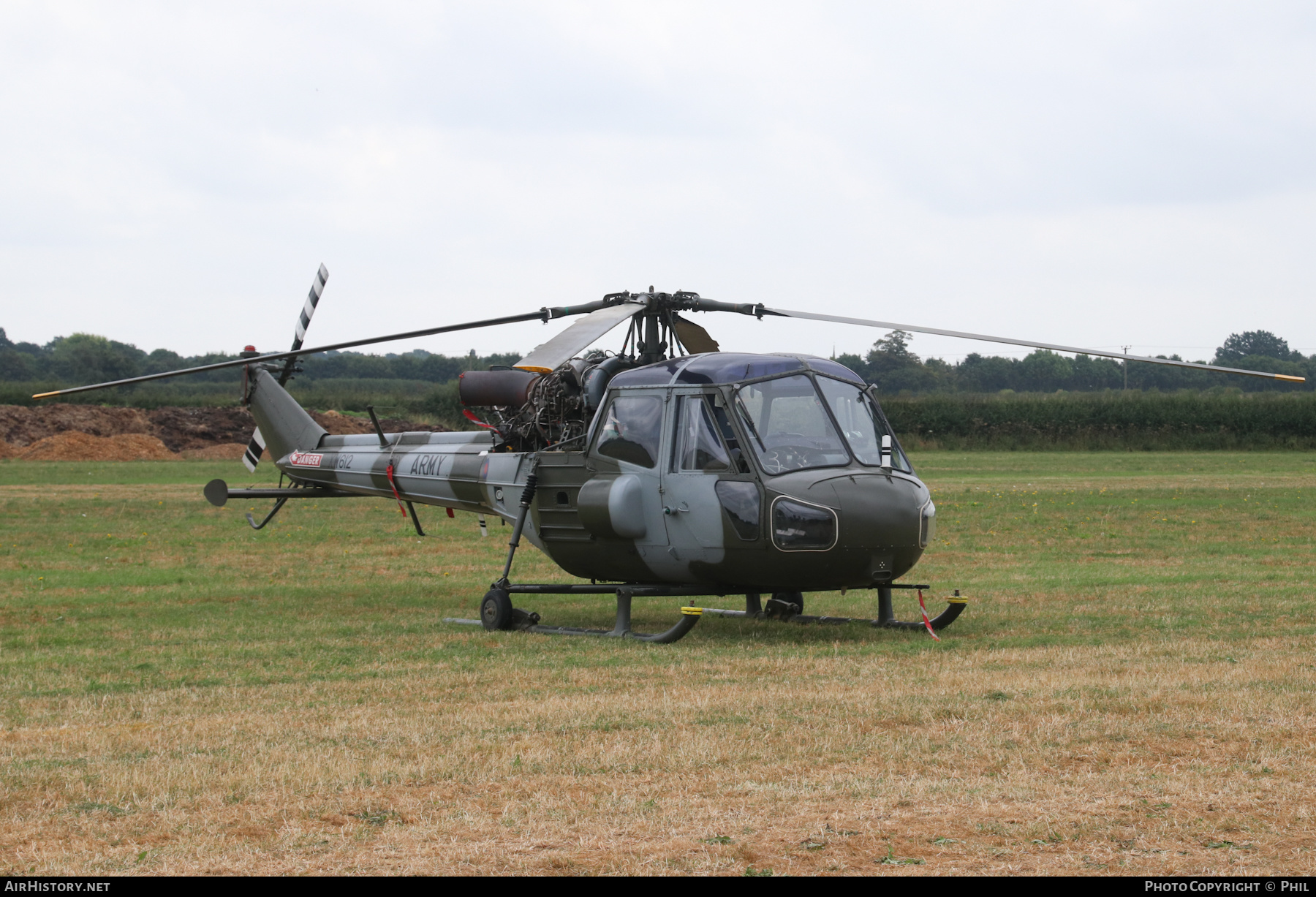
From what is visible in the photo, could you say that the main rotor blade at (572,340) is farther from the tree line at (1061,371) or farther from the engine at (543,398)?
the tree line at (1061,371)

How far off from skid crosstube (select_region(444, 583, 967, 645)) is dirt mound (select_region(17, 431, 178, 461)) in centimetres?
4713

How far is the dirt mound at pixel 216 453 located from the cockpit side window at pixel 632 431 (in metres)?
46.2

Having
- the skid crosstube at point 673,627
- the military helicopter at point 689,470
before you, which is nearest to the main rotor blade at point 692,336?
the military helicopter at point 689,470

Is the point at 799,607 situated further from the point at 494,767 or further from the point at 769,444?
the point at 494,767

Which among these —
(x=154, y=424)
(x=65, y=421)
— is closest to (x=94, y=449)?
(x=65, y=421)

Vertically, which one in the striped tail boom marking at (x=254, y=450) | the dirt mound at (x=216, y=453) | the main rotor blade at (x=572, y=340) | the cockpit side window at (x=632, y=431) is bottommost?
the dirt mound at (x=216, y=453)

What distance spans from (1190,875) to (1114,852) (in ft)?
1.15

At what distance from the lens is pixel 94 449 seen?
55.5 m

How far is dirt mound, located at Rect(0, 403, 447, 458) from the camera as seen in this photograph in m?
58.8

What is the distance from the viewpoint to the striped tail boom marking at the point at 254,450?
636 inches

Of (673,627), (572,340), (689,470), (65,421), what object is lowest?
(673,627)

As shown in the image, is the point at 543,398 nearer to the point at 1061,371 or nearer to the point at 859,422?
the point at 859,422

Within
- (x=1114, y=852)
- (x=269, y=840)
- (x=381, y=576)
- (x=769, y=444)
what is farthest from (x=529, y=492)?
(x=1114, y=852)

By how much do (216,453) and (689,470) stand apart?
50.5 metres
